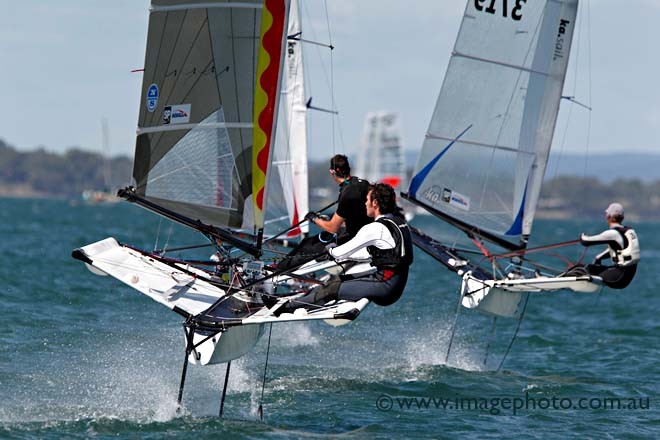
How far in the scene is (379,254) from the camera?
328 inches

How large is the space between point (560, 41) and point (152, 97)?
17.3 ft

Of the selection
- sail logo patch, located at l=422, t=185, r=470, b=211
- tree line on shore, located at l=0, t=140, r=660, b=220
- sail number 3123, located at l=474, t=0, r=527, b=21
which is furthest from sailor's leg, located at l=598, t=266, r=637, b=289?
tree line on shore, located at l=0, t=140, r=660, b=220

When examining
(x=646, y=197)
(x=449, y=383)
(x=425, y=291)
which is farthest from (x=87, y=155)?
(x=449, y=383)

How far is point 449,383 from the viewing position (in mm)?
10695

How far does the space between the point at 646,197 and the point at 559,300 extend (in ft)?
427

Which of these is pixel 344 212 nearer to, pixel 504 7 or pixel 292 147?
pixel 504 7

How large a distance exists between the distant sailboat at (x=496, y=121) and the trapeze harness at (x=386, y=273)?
4.45 m

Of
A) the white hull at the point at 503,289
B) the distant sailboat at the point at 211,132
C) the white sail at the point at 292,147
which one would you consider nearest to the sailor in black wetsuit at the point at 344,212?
the distant sailboat at the point at 211,132

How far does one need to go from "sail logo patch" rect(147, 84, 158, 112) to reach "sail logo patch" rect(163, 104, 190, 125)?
0.31 ft

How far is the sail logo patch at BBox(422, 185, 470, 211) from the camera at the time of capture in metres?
13.0

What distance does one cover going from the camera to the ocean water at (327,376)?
8.47 metres

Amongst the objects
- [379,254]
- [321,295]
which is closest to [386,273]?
[379,254]

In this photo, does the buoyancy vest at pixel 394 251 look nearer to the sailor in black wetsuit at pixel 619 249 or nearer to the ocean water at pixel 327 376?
the ocean water at pixel 327 376

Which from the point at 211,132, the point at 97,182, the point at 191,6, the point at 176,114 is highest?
the point at 191,6
